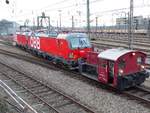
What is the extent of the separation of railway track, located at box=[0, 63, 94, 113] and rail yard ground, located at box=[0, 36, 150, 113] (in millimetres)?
536

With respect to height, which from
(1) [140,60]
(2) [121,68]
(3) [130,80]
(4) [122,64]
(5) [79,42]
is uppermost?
(5) [79,42]

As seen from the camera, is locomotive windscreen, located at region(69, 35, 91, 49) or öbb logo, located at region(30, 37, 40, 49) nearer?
locomotive windscreen, located at region(69, 35, 91, 49)

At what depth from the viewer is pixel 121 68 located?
47.9 feet

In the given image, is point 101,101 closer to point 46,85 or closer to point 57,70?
point 46,85

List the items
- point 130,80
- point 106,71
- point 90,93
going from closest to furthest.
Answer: point 130,80
point 90,93
point 106,71

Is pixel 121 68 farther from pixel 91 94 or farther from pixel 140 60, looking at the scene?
pixel 91 94

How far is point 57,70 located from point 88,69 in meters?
4.66

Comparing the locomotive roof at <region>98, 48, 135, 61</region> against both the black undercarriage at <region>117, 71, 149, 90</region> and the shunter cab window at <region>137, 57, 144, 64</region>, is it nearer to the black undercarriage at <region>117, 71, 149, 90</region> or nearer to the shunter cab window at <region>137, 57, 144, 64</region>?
the shunter cab window at <region>137, 57, 144, 64</region>

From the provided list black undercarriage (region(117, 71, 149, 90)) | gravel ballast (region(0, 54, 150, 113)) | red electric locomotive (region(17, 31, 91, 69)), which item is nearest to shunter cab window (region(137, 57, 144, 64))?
black undercarriage (region(117, 71, 149, 90))

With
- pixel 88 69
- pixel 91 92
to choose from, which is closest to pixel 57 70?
pixel 88 69

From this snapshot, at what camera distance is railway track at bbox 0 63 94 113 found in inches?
499

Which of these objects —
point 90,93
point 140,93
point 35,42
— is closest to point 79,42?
point 90,93

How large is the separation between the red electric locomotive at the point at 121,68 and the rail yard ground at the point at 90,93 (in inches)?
26.0

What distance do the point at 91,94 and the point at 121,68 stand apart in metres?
1.97
